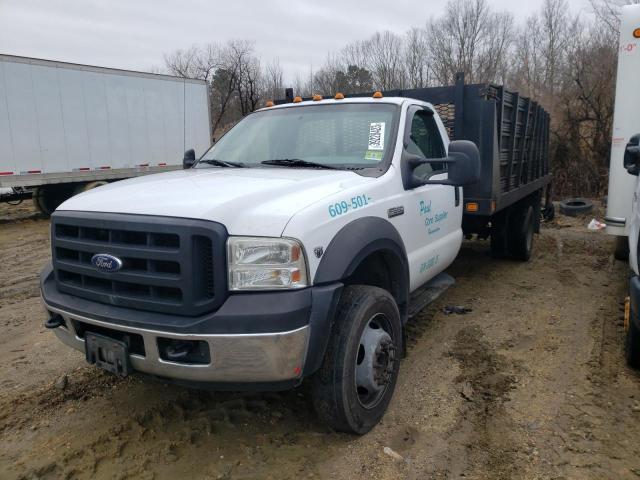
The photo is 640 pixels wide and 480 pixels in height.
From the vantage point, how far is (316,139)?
3.89 m

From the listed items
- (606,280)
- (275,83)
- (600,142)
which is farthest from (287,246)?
(275,83)

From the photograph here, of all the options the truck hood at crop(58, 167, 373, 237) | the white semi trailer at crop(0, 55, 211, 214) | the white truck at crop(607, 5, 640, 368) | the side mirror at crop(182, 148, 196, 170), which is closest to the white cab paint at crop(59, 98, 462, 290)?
the truck hood at crop(58, 167, 373, 237)

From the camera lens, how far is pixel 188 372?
8.23ft

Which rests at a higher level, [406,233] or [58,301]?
[406,233]

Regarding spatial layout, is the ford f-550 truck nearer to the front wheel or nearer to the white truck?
the front wheel

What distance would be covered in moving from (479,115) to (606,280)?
114 inches

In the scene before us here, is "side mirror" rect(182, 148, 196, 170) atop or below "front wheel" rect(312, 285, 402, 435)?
atop

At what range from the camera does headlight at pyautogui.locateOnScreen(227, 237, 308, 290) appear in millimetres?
2473

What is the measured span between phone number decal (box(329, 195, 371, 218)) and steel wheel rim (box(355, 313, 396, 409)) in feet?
2.17

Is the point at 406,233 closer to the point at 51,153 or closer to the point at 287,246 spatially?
the point at 287,246

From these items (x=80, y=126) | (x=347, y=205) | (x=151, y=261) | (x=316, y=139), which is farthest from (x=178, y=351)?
(x=80, y=126)

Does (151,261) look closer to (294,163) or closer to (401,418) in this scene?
(294,163)

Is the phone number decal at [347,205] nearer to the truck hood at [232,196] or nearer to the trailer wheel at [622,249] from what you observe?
the truck hood at [232,196]

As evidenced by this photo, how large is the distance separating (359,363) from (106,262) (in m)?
1.53
